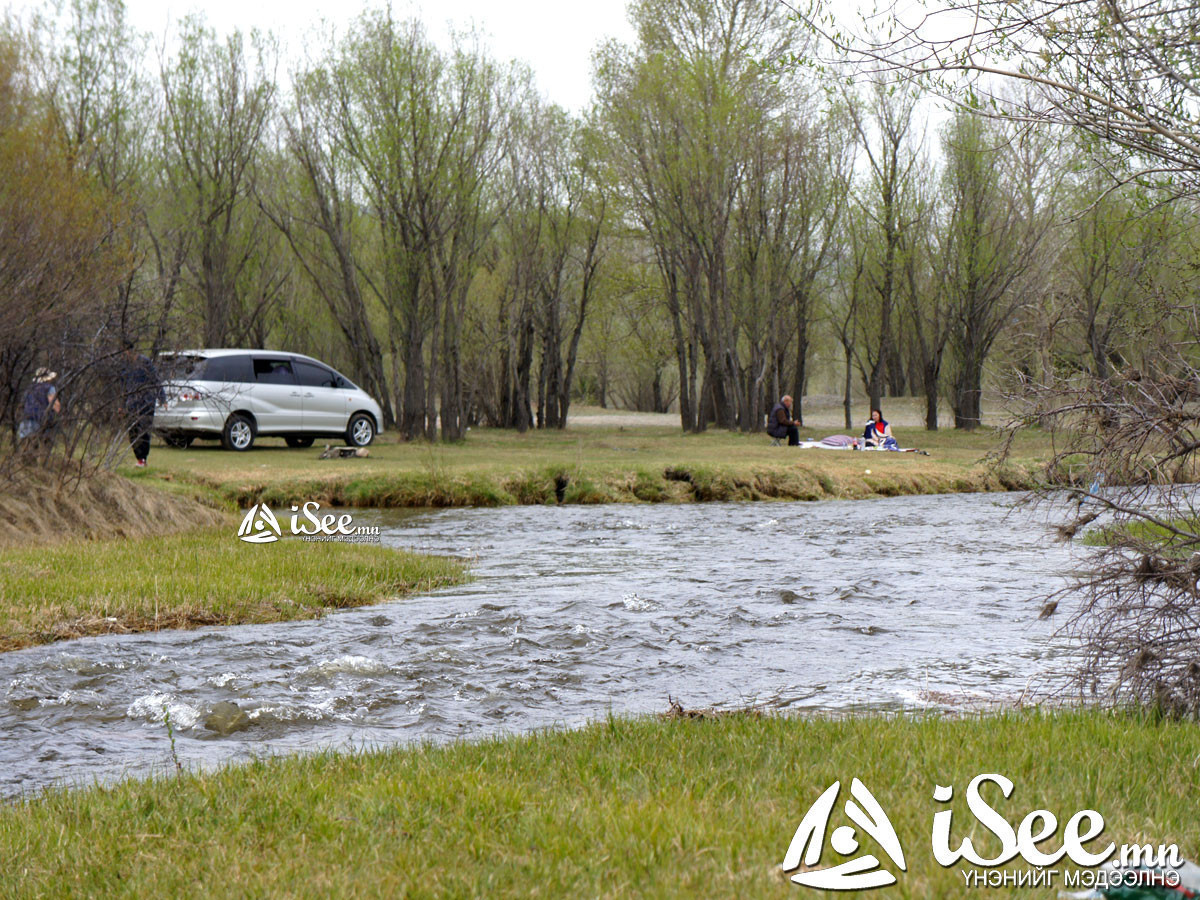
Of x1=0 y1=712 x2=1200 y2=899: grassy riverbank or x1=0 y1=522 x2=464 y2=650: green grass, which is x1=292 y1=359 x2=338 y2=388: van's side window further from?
x1=0 y1=712 x2=1200 y2=899: grassy riverbank

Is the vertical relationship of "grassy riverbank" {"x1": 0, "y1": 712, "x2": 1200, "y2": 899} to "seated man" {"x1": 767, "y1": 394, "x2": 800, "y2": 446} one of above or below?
below

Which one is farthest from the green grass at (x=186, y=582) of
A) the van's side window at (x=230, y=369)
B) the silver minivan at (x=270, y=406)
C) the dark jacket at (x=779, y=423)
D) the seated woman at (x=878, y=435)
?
the dark jacket at (x=779, y=423)

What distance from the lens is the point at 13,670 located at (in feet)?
26.0

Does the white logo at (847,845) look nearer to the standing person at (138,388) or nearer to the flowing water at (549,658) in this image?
the flowing water at (549,658)

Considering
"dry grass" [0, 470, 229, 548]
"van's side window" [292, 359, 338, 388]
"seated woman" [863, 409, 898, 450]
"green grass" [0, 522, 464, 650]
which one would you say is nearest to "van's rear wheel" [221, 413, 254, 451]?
"van's side window" [292, 359, 338, 388]

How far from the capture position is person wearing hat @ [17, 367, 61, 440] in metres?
14.2

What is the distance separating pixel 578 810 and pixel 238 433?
76.7ft

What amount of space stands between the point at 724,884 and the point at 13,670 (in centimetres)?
606

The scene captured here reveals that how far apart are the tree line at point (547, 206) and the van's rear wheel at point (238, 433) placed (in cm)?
548

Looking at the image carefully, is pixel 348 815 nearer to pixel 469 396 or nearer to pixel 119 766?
pixel 119 766

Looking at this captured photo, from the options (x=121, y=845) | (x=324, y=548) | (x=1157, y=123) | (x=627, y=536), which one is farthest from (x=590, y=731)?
(x=627, y=536)

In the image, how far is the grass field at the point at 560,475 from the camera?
2041 cm

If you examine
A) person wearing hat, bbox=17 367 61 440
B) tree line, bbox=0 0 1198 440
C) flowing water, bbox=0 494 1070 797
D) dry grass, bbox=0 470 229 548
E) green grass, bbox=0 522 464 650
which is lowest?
flowing water, bbox=0 494 1070 797

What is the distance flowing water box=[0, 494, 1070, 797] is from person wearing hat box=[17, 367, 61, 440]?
17.2 ft
